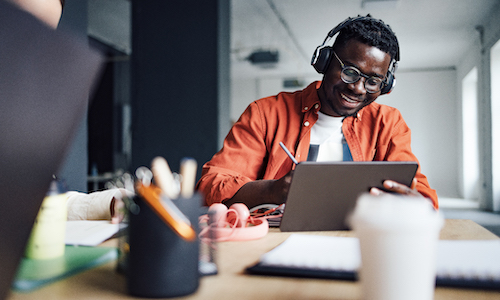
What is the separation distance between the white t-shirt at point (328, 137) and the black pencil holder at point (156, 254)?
114 cm

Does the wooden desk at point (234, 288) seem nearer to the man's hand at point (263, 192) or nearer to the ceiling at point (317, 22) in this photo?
the man's hand at point (263, 192)

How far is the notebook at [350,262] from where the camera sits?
0.50 metres

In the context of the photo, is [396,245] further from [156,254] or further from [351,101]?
[351,101]

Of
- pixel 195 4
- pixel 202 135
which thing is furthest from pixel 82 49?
pixel 195 4

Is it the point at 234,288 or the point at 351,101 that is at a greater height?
the point at 351,101

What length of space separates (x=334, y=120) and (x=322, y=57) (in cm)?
26

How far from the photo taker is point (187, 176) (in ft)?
1.44

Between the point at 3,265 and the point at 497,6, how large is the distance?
6557 millimetres

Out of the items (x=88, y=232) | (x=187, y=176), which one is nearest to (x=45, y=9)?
(x=187, y=176)

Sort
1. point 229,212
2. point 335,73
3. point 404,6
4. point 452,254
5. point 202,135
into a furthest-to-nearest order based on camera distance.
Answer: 1. point 404,6
2. point 202,135
3. point 335,73
4. point 229,212
5. point 452,254

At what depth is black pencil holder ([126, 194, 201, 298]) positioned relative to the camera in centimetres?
43

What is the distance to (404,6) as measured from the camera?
5270 millimetres

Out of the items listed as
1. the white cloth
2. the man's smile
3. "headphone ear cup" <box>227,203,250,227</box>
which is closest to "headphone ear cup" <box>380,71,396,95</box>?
the man's smile

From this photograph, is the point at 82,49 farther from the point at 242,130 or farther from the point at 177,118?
the point at 177,118
